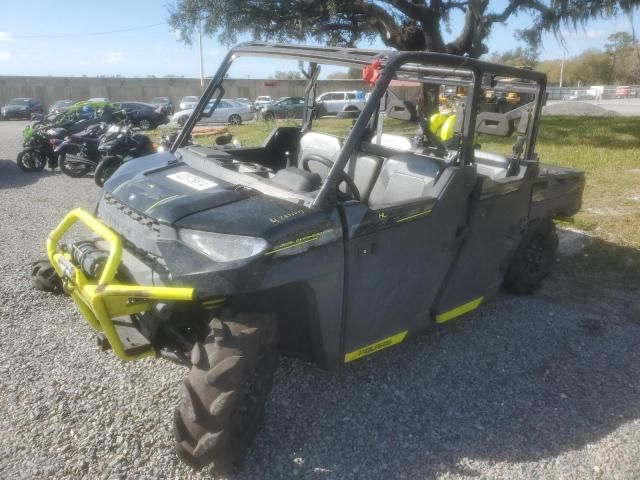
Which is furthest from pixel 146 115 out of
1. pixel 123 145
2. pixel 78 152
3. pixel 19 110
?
pixel 123 145

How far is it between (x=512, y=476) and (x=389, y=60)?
220 cm

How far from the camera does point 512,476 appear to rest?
2693mm

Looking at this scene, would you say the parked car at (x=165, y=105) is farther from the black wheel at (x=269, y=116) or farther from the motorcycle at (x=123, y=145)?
the motorcycle at (x=123, y=145)

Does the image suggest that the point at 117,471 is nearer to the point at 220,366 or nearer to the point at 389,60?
the point at 220,366

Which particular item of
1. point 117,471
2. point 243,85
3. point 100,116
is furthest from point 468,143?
point 243,85

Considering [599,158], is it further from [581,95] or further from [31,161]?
[581,95]

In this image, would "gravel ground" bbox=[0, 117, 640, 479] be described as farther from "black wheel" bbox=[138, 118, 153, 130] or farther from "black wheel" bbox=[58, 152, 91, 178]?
"black wheel" bbox=[138, 118, 153, 130]

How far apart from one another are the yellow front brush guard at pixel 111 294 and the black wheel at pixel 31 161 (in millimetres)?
9573

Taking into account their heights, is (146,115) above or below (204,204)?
below

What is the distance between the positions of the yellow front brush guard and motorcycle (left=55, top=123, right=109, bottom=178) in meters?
8.15

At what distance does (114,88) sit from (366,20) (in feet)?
96.1

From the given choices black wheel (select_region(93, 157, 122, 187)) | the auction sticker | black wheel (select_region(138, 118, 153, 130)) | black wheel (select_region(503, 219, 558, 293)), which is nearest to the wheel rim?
black wheel (select_region(93, 157, 122, 187))

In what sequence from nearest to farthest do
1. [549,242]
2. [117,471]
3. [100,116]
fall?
[117,471], [549,242], [100,116]

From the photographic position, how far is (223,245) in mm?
2549
